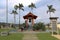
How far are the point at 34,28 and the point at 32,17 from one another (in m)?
4.11

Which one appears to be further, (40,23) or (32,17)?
(32,17)

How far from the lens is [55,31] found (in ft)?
128

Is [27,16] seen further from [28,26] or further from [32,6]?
[32,6]

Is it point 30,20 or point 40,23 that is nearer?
point 40,23

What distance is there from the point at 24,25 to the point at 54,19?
18.8 metres

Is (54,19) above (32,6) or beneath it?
beneath

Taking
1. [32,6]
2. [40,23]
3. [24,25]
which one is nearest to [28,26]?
[24,25]

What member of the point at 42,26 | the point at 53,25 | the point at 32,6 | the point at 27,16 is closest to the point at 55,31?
the point at 53,25

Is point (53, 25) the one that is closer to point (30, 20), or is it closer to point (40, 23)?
point (40, 23)

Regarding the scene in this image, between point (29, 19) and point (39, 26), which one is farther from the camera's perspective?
point (29, 19)

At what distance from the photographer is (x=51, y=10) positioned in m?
103

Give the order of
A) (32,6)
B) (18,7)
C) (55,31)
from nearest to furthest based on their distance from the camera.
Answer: (55,31)
(32,6)
(18,7)

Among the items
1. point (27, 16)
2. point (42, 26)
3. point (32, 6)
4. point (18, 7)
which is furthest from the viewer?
point (18, 7)

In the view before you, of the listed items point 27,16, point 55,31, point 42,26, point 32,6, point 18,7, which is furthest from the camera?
point 18,7
